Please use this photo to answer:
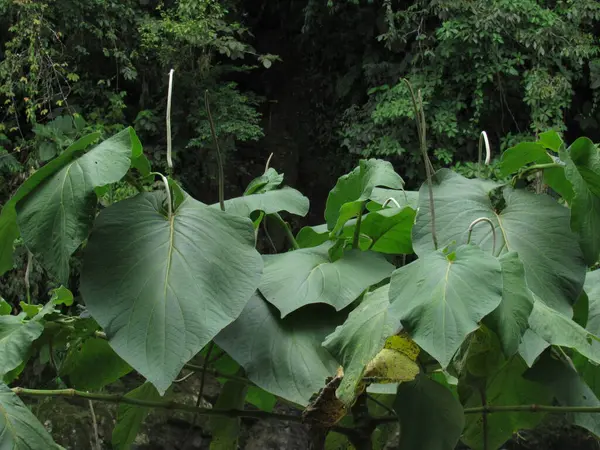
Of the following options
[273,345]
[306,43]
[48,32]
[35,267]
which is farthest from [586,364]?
[306,43]

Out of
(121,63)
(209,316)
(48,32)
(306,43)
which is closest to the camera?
(209,316)

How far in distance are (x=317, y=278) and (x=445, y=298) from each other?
0.18 metres

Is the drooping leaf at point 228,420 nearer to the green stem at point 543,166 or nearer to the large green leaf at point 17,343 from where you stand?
the large green leaf at point 17,343

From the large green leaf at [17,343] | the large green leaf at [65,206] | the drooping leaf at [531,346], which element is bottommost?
the large green leaf at [17,343]

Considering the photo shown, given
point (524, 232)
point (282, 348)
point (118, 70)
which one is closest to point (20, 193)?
point (282, 348)

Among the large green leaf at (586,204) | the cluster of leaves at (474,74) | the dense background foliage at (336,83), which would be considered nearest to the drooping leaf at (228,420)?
the large green leaf at (586,204)

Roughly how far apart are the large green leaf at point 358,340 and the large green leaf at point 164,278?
9 cm

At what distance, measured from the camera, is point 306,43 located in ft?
18.4

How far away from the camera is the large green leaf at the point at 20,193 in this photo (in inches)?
27.7

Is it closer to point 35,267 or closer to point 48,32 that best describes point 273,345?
point 35,267

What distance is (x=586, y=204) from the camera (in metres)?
0.73

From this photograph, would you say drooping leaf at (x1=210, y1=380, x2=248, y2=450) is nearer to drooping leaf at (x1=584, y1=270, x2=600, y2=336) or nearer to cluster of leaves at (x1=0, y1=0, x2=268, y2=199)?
drooping leaf at (x1=584, y1=270, x2=600, y2=336)

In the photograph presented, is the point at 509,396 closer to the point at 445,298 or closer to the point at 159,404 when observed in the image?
the point at 445,298

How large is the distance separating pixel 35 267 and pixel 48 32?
55.8 inches
